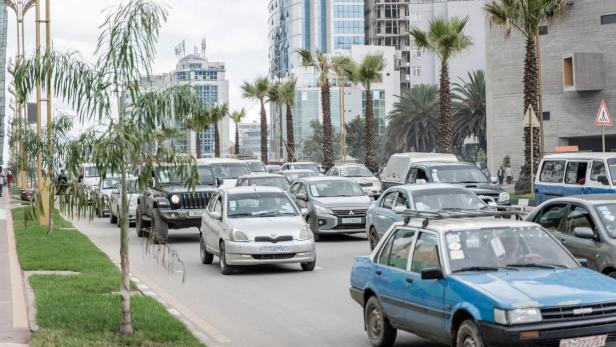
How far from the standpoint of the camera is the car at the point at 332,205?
85.9ft

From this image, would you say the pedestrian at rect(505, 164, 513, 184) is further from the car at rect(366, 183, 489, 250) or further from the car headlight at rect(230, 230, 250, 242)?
the car headlight at rect(230, 230, 250, 242)

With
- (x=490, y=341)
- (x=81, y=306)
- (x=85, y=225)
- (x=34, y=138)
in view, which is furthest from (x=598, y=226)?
(x=85, y=225)

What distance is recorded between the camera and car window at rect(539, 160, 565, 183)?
24.1 m

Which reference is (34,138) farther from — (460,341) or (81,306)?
(460,341)

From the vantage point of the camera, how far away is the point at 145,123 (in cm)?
1142

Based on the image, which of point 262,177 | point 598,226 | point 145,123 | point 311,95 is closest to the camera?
point 145,123

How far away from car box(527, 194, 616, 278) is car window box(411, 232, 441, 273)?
3.47m

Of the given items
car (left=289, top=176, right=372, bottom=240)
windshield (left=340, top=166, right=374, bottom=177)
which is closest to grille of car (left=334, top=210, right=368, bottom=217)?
car (left=289, top=176, right=372, bottom=240)

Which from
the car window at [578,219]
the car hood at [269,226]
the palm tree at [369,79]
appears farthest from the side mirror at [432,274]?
the palm tree at [369,79]

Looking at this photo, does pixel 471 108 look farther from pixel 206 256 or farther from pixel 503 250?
pixel 503 250

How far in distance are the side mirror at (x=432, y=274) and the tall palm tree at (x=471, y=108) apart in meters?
85.1

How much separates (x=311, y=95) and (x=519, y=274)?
183 meters

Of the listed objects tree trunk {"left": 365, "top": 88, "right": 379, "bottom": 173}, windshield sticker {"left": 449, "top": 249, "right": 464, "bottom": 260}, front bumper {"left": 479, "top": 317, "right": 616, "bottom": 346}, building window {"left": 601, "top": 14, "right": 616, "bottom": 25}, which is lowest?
front bumper {"left": 479, "top": 317, "right": 616, "bottom": 346}

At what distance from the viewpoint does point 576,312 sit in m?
8.73
